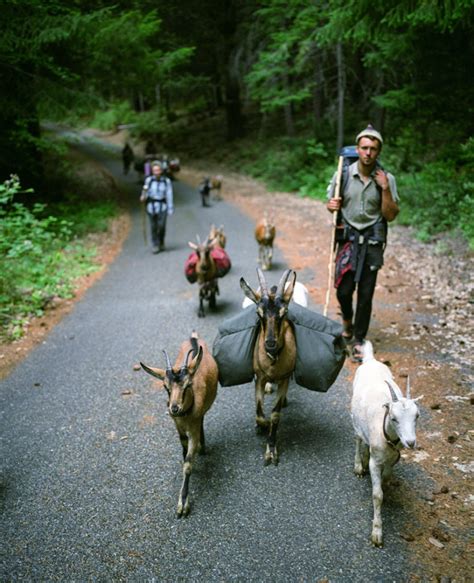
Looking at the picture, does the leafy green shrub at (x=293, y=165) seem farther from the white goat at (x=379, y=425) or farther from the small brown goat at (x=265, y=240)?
the white goat at (x=379, y=425)

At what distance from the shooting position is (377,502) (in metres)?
3.49

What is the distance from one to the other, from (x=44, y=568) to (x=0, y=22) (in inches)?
538

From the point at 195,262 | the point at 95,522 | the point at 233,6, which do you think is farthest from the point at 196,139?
the point at 95,522

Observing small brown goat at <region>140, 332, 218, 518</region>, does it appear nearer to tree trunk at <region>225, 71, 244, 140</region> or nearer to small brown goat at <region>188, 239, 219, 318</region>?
small brown goat at <region>188, 239, 219, 318</region>

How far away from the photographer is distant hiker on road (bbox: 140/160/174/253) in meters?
12.3

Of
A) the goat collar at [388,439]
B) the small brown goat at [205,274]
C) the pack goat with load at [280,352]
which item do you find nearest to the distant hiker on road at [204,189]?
the small brown goat at [205,274]

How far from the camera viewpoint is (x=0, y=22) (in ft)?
39.0

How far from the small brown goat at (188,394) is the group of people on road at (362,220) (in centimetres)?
258

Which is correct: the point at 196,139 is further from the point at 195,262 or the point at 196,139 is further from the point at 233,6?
the point at 195,262

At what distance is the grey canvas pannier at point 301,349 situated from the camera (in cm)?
433

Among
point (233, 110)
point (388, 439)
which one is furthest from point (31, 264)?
point (233, 110)

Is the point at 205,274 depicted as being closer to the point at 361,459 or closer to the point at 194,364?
the point at 194,364

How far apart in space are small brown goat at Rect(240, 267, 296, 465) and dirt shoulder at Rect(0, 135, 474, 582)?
132 cm

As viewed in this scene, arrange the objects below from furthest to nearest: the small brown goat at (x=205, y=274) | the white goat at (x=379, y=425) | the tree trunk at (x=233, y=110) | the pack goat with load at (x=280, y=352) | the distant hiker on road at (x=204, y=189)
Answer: the tree trunk at (x=233, y=110)
the distant hiker on road at (x=204, y=189)
the small brown goat at (x=205, y=274)
the pack goat with load at (x=280, y=352)
the white goat at (x=379, y=425)
